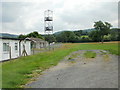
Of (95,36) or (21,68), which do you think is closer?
(21,68)

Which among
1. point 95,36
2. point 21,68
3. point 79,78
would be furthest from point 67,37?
point 79,78

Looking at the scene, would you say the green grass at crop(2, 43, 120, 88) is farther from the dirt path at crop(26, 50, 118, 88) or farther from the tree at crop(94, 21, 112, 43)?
the tree at crop(94, 21, 112, 43)

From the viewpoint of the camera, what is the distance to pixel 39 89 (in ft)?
22.0

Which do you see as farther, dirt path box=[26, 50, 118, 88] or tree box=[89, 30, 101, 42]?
tree box=[89, 30, 101, 42]

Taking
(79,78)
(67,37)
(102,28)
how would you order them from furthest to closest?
(67,37)
(102,28)
(79,78)

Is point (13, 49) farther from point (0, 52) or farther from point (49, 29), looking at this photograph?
point (49, 29)

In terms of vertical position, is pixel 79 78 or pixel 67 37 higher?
pixel 67 37

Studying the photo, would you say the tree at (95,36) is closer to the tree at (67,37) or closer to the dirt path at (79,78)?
the tree at (67,37)

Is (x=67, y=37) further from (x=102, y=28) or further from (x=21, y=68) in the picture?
(x=21, y=68)

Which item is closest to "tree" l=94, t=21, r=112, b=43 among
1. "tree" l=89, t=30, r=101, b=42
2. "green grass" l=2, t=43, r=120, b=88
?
"tree" l=89, t=30, r=101, b=42

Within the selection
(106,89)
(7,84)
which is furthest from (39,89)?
(106,89)

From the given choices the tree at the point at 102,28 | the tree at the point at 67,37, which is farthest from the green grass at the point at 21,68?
the tree at the point at 67,37

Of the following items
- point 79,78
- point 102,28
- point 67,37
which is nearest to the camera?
point 79,78

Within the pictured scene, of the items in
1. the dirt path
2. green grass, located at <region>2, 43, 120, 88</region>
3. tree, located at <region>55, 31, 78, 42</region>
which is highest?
tree, located at <region>55, 31, 78, 42</region>
